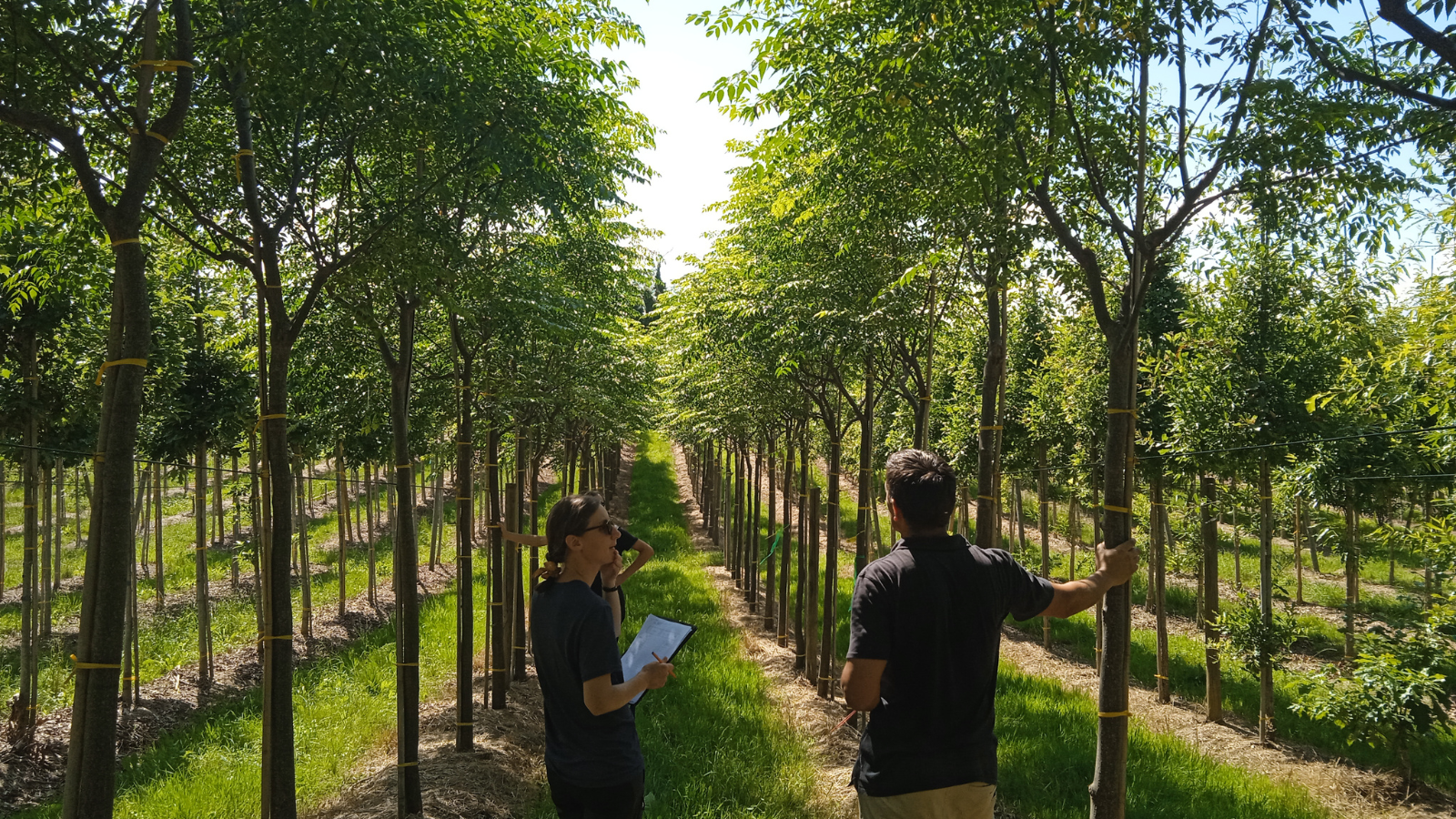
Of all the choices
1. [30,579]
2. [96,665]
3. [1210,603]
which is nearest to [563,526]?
[96,665]

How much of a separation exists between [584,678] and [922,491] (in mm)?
1369

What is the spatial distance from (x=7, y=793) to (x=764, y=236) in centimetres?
876

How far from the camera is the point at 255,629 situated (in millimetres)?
13312

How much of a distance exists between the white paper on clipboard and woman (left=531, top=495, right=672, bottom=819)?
217mm

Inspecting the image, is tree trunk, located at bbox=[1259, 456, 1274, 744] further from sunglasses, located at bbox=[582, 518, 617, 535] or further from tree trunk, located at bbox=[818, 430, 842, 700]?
sunglasses, located at bbox=[582, 518, 617, 535]

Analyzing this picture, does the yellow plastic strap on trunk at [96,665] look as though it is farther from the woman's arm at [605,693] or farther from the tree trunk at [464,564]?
the tree trunk at [464,564]

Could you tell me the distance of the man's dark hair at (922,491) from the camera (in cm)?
285

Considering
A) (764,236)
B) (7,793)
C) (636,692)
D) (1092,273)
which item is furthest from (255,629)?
(1092,273)

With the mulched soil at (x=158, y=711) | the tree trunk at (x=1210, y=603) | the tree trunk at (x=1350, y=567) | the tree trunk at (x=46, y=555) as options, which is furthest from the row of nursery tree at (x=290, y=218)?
the tree trunk at (x=1350, y=567)

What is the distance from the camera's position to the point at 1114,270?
20.5 ft

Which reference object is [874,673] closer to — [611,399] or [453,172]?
[453,172]

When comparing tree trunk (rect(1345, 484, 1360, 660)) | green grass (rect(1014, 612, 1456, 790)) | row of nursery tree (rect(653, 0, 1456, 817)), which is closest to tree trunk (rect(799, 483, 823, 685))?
row of nursery tree (rect(653, 0, 1456, 817))

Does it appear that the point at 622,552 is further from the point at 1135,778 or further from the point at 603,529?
the point at 1135,778

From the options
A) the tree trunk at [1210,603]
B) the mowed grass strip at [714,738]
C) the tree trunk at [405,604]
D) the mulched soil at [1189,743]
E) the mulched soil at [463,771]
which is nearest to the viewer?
the tree trunk at [405,604]
